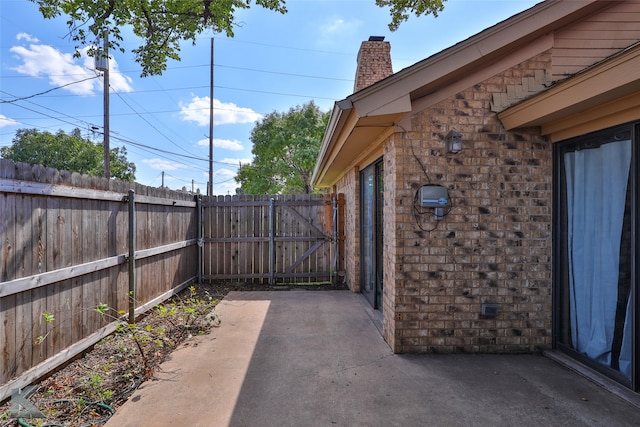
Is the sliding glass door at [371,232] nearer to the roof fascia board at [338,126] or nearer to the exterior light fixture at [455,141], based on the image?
the roof fascia board at [338,126]

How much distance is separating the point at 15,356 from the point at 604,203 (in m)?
4.83

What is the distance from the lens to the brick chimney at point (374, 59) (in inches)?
271

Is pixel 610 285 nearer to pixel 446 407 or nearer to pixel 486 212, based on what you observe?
pixel 486 212

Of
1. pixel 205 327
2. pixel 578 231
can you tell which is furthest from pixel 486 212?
pixel 205 327

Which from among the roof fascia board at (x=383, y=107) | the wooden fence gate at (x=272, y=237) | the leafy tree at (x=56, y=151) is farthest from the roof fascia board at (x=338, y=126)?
the leafy tree at (x=56, y=151)

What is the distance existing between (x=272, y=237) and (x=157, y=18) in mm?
4265

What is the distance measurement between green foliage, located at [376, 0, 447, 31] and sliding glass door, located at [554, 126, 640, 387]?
3142mm

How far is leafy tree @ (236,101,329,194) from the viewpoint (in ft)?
57.7

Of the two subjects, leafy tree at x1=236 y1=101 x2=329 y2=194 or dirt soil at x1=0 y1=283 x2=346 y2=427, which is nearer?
dirt soil at x1=0 y1=283 x2=346 y2=427

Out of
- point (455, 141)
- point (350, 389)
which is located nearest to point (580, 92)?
point (455, 141)

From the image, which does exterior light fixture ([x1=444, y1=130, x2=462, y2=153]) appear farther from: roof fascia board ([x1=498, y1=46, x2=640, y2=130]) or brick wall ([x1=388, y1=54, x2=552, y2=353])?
roof fascia board ([x1=498, y1=46, x2=640, y2=130])

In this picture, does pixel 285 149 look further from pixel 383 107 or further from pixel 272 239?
pixel 383 107

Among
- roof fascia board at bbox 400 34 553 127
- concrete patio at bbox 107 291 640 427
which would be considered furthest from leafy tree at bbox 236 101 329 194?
concrete patio at bbox 107 291 640 427

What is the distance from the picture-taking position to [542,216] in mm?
3377
